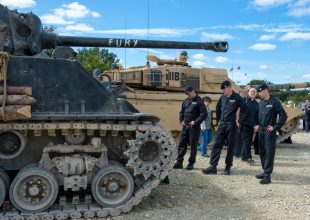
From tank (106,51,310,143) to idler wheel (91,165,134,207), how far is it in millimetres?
6538

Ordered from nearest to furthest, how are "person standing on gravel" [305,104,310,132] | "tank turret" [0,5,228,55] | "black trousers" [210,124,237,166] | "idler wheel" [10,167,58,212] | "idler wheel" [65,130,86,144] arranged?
"idler wheel" [10,167,58,212] → "idler wheel" [65,130,86,144] → "tank turret" [0,5,228,55] → "black trousers" [210,124,237,166] → "person standing on gravel" [305,104,310,132]

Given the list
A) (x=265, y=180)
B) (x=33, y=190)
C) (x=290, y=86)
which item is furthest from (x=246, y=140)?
(x=290, y=86)

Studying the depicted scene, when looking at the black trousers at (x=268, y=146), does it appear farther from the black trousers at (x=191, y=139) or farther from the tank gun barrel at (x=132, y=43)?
the tank gun barrel at (x=132, y=43)

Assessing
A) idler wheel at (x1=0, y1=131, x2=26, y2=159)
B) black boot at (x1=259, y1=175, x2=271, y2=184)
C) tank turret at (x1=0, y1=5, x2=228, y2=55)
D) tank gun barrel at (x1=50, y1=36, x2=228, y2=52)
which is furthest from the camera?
black boot at (x1=259, y1=175, x2=271, y2=184)

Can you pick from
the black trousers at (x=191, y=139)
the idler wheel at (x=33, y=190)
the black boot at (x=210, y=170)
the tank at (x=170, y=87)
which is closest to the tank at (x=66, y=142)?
the idler wheel at (x=33, y=190)

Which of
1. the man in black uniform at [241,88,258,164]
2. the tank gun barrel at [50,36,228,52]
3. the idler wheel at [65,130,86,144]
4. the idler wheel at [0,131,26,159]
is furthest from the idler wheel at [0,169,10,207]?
the man in black uniform at [241,88,258,164]

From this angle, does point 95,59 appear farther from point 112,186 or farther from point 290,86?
point 112,186

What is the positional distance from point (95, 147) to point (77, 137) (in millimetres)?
349

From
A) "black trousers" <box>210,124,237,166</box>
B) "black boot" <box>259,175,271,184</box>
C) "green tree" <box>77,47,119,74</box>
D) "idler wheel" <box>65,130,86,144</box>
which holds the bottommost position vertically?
"black boot" <box>259,175,271,184</box>

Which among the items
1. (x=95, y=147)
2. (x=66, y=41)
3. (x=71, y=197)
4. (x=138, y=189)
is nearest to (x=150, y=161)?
(x=138, y=189)

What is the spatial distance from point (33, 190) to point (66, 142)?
2.91 feet

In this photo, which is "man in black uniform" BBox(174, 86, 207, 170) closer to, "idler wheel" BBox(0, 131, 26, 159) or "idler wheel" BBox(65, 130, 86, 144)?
"idler wheel" BBox(65, 130, 86, 144)

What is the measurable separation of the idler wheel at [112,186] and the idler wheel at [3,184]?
1.24 metres

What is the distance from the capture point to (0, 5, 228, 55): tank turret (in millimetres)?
6785
